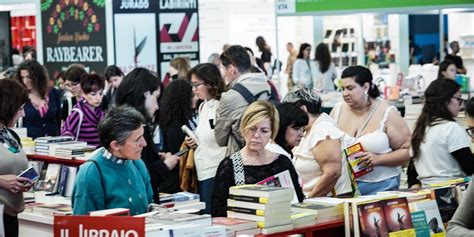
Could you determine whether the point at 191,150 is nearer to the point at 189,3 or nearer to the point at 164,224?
the point at 164,224

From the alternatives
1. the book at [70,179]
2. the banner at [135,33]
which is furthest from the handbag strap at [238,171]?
the banner at [135,33]

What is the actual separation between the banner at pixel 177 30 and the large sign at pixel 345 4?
1187 millimetres

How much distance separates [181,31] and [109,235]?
8.30 meters

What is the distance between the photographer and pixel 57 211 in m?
6.33

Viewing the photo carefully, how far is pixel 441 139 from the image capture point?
6109mm

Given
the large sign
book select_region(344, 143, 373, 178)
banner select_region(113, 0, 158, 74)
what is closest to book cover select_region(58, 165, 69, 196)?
book select_region(344, 143, 373, 178)

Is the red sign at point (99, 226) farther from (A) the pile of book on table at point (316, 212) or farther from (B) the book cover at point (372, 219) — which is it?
(B) the book cover at point (372, 219)

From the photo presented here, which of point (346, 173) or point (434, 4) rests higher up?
point (434, 4)

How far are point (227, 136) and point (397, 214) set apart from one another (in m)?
2.15

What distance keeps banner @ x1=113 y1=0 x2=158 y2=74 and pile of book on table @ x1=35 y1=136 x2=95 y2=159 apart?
13.3 feet

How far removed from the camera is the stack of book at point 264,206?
4.45 m

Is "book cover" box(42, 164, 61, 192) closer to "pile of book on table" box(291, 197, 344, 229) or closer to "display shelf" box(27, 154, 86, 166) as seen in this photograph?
"display shelf" box(27, 154, 86, 166)

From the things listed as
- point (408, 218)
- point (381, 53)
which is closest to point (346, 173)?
point (408, 218)

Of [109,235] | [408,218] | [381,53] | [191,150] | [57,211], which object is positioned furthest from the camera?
[381,53]
